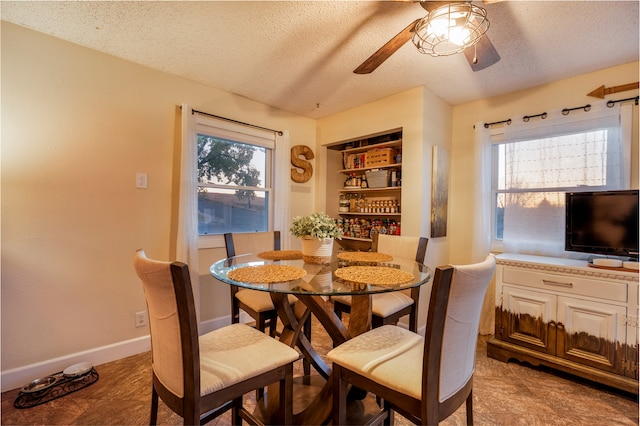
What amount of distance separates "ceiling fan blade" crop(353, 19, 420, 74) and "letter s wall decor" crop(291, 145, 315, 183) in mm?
1642

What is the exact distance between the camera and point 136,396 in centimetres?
176

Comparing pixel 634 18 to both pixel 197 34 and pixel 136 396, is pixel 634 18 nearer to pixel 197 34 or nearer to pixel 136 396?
pixel 197 34

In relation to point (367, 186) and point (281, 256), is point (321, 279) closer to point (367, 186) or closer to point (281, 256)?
point (281, 256)

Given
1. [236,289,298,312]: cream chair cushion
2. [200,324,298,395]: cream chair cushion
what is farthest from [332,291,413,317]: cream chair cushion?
[200,324,298,395]: cream chair cushion

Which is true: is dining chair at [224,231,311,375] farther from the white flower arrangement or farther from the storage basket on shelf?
the storage basket on shelf

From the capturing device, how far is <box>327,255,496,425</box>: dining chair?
94 cm

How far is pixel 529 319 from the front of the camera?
7.04 ft

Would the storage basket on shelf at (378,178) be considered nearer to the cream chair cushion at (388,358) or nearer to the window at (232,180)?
the window at (232,180)

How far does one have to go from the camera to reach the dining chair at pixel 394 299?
177 cm

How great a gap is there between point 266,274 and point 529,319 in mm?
2059

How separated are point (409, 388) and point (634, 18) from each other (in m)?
2.44

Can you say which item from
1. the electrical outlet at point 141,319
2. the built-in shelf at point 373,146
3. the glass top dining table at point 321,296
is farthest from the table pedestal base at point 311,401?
the built-in shelf at point 373,146

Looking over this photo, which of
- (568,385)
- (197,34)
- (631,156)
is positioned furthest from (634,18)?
(197,34)

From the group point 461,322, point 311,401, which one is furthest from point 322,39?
point 311,401
